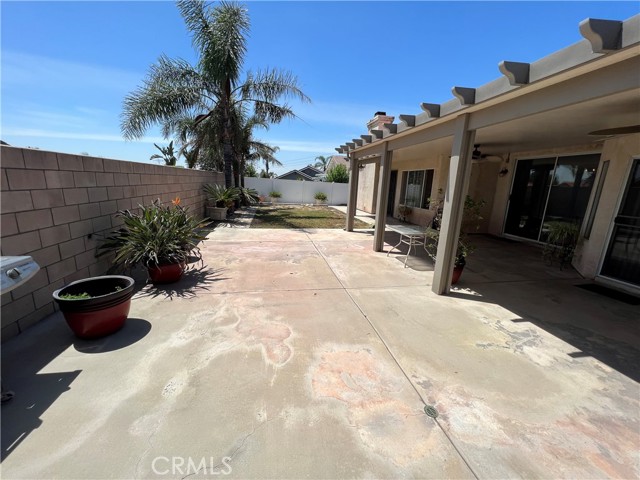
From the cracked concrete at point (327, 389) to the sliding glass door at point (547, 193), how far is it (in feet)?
12.9

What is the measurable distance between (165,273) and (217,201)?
731 cm

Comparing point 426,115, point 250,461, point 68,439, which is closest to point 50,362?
point 68,439

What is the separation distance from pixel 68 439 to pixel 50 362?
109 cm

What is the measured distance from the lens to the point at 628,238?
4.75 meters

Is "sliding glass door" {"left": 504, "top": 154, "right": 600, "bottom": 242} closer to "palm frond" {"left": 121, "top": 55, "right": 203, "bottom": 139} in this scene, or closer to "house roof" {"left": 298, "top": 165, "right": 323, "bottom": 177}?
"palm frond" {"left": 121, "top": 55, "right": 203, "bottom": 139}

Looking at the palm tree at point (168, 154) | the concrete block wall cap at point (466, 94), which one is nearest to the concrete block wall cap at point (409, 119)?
the concrete block wall cap at point (466, 94)

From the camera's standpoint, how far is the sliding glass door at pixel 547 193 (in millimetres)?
6464

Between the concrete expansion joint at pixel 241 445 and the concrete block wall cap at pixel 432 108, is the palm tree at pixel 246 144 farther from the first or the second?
the concrete expansion joint at pixel 241 445

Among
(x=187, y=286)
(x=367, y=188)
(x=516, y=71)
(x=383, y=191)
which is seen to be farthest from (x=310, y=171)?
(x=516, y=71)

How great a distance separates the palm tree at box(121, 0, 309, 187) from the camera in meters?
9.10

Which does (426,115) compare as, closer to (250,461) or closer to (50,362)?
(250,461)

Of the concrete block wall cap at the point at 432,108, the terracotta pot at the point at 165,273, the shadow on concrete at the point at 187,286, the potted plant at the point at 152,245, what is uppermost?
the concrete block wall cap at the point at 432,108

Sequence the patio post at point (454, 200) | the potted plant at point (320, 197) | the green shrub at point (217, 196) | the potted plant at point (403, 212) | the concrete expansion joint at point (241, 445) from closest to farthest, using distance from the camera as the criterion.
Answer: the concrete expansion joint at point (241, 445)
the patio post at point (454, 200)
the green shrub at point (217, 196)
the potted plant at point (403, 212)
the potted plant at point (320, 197)

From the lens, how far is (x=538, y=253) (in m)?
6.99
